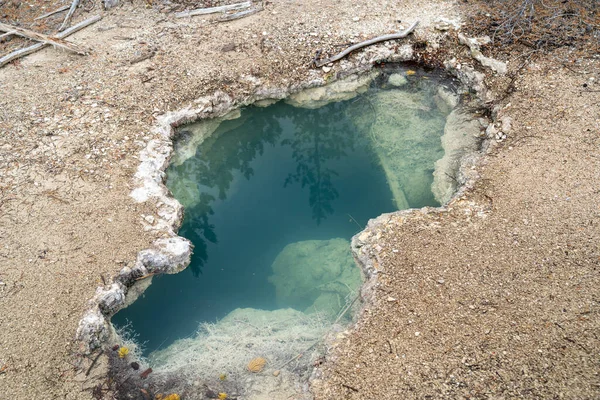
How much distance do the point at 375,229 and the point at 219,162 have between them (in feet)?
10.3

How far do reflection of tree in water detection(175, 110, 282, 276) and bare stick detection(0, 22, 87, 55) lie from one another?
2911 millimetres

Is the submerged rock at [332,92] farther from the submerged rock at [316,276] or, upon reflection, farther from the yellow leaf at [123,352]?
the yellow leaf at [123,352]

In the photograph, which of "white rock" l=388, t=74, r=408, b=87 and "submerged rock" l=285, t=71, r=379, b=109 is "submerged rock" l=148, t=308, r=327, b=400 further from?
"white rock" l=388, t=74, r=408, b=87

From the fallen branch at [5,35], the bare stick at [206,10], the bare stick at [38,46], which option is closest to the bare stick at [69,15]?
the bare stick at [38,46]

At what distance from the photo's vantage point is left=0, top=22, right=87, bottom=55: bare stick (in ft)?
24.6

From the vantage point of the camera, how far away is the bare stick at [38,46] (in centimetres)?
741

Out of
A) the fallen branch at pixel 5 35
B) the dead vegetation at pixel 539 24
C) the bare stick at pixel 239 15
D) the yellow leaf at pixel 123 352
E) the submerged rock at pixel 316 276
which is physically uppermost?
the fallen branch at pixel 5 35

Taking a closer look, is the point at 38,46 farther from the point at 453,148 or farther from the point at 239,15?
the point at 453,148

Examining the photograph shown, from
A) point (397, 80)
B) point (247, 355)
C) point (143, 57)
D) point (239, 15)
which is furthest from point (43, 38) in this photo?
point (247, 355)

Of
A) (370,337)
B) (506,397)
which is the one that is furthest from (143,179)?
(506,397)

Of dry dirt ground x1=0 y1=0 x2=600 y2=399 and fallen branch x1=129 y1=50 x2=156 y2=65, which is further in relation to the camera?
fallen branch x1=129 y1=50 x2=156 y2=65

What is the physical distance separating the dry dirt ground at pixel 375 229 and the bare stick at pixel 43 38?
0.20 metres

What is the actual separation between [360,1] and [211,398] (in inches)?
298

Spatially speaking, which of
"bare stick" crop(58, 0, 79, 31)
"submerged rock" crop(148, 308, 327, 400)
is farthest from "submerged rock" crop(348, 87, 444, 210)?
"bare stick" crop(58, 0, 79, 31)
